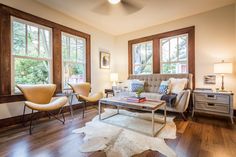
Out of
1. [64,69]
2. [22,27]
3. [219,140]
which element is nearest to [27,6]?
[22,27]

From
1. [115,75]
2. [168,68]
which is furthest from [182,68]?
[115,75]

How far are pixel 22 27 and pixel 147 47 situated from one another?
3569 mm

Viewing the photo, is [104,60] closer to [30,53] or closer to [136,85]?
[136,85]

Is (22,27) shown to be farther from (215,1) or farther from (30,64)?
(215,1)

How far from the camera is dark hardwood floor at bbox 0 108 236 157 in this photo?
1654 millimetres

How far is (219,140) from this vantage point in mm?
1969

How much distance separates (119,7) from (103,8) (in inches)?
15.6

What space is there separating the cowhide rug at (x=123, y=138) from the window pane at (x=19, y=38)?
2.11 meters

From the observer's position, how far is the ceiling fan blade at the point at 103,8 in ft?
10.0

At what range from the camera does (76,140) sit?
198 cm

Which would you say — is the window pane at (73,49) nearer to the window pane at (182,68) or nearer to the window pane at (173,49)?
the window pane at (173,49)

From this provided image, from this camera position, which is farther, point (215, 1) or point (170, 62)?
point (170, 62)

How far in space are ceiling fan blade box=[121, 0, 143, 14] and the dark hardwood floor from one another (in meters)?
2.77

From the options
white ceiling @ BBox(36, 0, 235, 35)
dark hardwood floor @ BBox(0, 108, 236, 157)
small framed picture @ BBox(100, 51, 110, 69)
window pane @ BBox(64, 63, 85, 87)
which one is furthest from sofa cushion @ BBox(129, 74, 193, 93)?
window pane @ BBox(64, 63, 85, 87)
